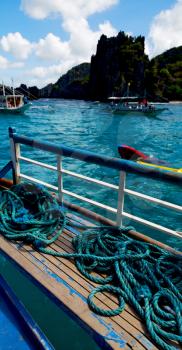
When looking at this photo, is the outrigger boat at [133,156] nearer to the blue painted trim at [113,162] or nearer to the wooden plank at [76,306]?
the blue painted trim at [113,162]

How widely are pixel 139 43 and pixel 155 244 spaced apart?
5460 inches

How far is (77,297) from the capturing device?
8.29ft

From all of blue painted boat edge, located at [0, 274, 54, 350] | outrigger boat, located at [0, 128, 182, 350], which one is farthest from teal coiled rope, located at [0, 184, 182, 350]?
blue painted boat edge, located at [0, 274, 54, 350]

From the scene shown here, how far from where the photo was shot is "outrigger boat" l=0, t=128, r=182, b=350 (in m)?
2.25

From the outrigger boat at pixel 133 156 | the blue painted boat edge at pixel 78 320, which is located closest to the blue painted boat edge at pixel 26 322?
the blue painted boat edge at pixel 78 320

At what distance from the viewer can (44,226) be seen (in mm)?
3686

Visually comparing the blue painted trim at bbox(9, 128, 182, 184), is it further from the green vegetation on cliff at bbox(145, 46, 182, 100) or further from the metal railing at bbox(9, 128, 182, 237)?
the green vegetation on cliff at bbox(145, 46, 182, 100)

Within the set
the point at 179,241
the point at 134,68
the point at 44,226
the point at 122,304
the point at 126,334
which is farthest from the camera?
the point at 134,68

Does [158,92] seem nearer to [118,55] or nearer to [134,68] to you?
[134,68]

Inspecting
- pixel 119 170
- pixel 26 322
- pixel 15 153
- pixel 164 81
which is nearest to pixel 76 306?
pixel 26 322

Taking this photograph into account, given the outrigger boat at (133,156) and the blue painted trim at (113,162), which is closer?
the blue painted trim at (113,162)

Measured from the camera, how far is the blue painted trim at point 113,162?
298 centimetres

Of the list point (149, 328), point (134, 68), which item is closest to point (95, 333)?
point (149, 328)

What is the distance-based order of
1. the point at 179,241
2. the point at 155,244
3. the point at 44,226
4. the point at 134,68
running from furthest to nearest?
1. the point at 134,68
2. the point at 179,241
3. the point at 44,226
4. the point at 155,244
